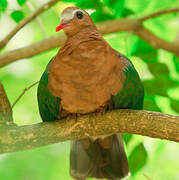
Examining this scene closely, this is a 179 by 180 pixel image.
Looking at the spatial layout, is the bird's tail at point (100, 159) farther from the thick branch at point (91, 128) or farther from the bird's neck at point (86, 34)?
the bird's neck at point (86, 34)

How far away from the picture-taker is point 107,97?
3.03 m

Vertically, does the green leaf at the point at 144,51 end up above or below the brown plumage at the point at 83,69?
below

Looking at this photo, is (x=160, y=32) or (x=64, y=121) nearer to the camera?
(x=64, y=121)

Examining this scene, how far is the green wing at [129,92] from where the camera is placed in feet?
9.95

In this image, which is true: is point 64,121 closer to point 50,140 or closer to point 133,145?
point 50,140

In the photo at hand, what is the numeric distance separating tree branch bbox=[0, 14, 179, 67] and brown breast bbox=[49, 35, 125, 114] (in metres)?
0.40

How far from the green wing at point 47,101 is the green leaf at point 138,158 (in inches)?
26.2

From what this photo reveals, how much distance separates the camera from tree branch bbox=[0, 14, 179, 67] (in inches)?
131

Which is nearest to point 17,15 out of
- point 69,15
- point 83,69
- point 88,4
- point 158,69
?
point 69,15

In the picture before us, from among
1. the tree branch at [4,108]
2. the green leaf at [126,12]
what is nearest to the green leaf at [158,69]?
the green leaf at [126,12]

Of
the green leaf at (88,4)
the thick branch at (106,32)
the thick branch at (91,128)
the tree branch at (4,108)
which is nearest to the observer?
the thick branch at (91,128)

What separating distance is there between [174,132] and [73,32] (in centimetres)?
123

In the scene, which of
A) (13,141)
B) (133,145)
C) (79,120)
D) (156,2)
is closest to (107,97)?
(79,120)

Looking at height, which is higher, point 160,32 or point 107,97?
point 107,97
